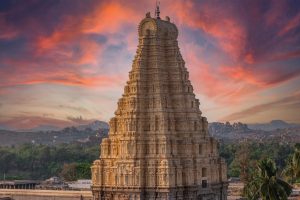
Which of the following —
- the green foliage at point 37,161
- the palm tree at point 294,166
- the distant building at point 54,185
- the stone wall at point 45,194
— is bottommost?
the stone wall at point 45,194

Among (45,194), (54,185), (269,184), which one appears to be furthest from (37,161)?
(269,184)

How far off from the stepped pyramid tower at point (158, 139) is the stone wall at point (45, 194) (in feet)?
46.0

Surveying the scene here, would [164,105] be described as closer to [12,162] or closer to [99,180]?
[99,180]

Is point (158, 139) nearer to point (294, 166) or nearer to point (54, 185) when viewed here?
point (294, 166)

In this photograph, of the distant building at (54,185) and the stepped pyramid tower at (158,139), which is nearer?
the stepped pyramid tower at (158,139)

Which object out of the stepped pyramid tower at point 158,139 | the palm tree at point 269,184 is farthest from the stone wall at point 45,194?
the palm tree at point 269,184

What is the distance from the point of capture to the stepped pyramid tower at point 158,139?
40.4m

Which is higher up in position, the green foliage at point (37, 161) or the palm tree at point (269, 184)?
the green foliage at point (37, 161)

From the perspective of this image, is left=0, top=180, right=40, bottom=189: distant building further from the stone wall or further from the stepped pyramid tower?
the stepped pyramid tower

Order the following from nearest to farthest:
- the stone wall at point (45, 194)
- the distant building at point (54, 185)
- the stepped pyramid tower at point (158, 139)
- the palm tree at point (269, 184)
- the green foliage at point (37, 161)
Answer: the palm tree at point (269, 184), the stepped pyramid tower at point (158, 139), the stone wall at point (45, 194), the distant building at point (54, 185), the green foliage at point (37, 161)

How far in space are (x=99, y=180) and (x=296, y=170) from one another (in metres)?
13.8

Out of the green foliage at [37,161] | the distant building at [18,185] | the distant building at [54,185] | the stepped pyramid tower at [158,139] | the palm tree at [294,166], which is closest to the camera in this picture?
the palm tree at [294,166]

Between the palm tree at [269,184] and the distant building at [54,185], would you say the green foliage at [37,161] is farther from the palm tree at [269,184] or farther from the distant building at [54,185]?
the palm tree at [269,184]

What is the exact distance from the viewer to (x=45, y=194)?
59531 mm
